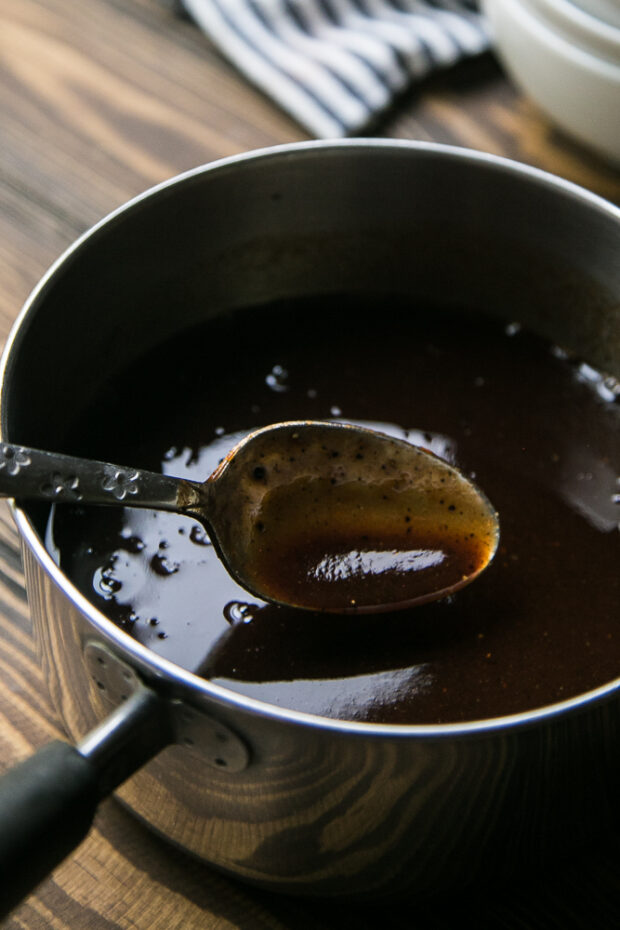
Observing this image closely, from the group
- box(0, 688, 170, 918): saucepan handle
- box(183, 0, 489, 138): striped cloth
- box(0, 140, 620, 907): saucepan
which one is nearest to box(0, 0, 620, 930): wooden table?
box(183, 0, 489, 138): striped cloth

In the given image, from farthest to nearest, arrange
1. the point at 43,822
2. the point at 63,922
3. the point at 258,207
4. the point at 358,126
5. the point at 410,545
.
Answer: the point at 358,126, the point at 258,207, the point at 410,545, the point at 63,922, the point at 43,822

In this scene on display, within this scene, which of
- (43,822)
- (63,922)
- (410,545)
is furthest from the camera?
(410,545)

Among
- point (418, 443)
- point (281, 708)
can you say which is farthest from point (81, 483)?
point (418, 443)

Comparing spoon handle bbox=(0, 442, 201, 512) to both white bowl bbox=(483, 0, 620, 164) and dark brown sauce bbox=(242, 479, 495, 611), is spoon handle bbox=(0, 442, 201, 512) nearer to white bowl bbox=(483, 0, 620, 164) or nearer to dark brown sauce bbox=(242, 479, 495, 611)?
dark brown sauce bbox=(242, 479, 495, 611)

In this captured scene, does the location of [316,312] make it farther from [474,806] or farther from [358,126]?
[474,806]

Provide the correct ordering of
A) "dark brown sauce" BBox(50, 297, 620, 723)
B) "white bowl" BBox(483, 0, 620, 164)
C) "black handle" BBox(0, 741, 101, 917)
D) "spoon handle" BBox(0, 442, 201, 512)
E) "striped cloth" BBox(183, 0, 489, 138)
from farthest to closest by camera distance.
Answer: "striped cloth" BBox(183, 0, 489, 138) → "white bowl" BBox(483, 0, 620, 164) → "dark brown sauce" BBox(50, 297, 620, 723) → "spoon handle" BBox(0, 442, 201, 512) → "black handle" BBox(0, 741, 101, 917)

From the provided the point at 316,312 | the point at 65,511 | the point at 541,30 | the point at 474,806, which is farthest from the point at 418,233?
the point at 474,806
